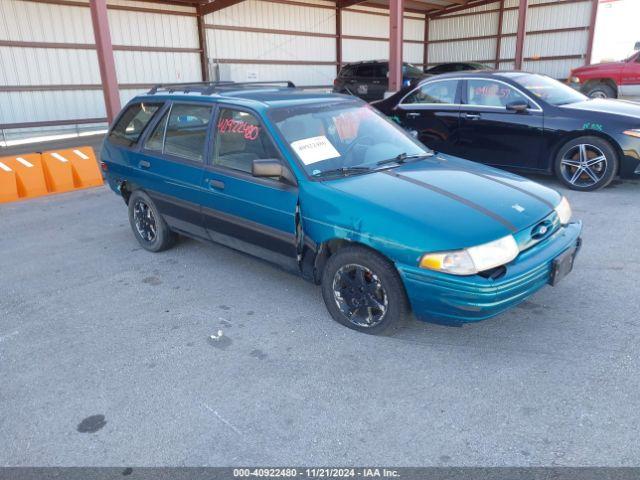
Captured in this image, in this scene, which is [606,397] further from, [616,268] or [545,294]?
[616,268]

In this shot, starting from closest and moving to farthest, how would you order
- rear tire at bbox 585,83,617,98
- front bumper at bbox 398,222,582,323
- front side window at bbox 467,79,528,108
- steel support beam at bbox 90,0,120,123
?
front bumper at bbox 398,222,582,323 → front side window at bbox 467,79,528,108 → steel support beam at bbox 90,0,120,123 → rear tire at bbox 585,83,617,98

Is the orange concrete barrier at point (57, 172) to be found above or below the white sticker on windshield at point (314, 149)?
below

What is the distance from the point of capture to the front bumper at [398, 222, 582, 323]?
110 inches

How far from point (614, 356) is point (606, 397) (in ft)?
1.49

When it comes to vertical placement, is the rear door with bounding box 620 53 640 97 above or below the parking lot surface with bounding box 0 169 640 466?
above

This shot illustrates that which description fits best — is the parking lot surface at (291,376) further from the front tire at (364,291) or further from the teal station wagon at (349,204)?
the teal station wagon at (349,204)

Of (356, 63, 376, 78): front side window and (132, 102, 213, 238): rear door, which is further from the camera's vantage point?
(356, 63, 376, 78): front side window

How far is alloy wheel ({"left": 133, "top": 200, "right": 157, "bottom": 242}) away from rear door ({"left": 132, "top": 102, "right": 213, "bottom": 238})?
10.7 inches

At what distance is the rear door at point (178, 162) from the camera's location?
416cm

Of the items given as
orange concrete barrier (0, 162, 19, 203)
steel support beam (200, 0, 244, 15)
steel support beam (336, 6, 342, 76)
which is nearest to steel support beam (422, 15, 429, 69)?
steel support beam (336, 6, 342, 76)

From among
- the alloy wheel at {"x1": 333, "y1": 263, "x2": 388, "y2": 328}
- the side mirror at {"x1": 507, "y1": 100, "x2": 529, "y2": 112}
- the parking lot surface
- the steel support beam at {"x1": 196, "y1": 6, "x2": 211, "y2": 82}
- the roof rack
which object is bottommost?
the parking lot surface

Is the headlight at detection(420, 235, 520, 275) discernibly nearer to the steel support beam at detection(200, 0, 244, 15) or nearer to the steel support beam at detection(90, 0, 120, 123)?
the steel support beam at detection(90, 0, 120, 123)

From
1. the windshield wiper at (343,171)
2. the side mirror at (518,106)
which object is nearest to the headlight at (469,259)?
the windshield wiper at (343,171)

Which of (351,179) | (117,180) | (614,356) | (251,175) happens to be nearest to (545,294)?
(614,356)
